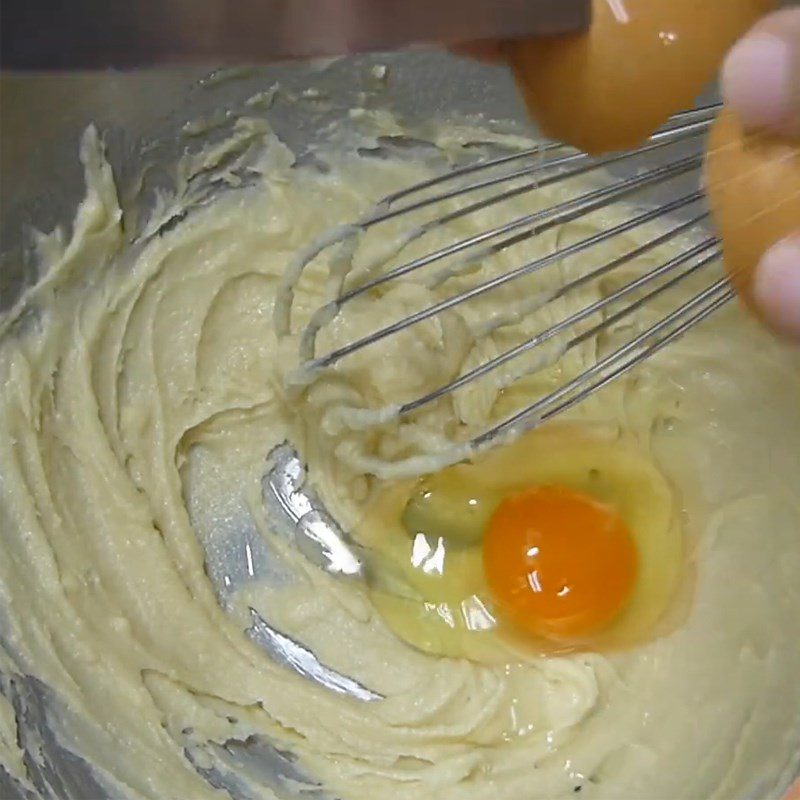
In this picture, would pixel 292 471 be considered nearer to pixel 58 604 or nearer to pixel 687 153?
pixel 58 604

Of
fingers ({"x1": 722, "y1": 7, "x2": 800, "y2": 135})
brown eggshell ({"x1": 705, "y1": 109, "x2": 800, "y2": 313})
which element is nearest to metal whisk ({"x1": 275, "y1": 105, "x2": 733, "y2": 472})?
brown eggshell ({"x1": 705, "y1": 109, "x2": 800, "y2": 313})

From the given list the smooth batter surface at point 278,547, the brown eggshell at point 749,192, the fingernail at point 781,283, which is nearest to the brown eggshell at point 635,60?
the brown eggshell at point 749,192

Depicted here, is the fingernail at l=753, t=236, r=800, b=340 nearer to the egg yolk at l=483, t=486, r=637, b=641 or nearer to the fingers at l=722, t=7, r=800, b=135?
the fingers at l=722, t=7, r=800, b=135

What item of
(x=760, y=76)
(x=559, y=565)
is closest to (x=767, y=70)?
(x=760, y=76)

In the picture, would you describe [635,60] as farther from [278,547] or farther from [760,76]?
[278,547]

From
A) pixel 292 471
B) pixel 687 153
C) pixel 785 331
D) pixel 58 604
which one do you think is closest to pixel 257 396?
pixel 292 471

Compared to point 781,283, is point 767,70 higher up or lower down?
higher up
